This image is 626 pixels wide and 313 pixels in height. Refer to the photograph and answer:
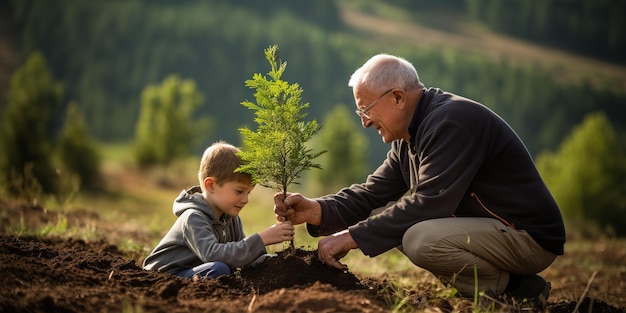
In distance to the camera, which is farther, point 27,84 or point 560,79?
point 560,79

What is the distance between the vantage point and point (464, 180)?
477 centimetres

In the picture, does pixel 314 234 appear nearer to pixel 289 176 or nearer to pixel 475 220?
pixel 289 176

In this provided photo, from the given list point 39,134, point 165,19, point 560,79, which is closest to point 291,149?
point 39,134

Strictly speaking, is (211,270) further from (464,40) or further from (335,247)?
(464,40)

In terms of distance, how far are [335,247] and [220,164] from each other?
108 centimetres

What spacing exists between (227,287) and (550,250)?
A: 8.15ft

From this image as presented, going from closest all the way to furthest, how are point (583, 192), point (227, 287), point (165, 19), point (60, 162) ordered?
point (227, 287)
point (583, 192)
point (60, 162)
point (165, 19)

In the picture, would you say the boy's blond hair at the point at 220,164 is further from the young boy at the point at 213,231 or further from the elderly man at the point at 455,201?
the elderly man at the point at 455,201

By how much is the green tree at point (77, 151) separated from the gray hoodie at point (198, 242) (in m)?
39.9

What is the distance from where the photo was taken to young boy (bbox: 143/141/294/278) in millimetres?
4895

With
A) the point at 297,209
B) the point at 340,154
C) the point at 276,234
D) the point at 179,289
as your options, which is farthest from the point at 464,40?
the point at 179,289

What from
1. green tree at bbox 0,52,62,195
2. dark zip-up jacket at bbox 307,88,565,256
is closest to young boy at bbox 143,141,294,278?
dark zip-up jacket at bbox 307,88,565,256

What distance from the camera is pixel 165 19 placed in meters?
109

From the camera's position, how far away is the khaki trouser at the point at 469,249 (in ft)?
16.0
